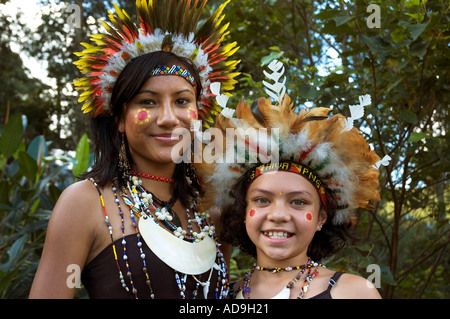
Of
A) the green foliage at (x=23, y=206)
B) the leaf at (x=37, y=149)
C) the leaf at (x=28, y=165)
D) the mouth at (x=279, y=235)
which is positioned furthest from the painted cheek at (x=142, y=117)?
the leaf at (x=37, y=149)

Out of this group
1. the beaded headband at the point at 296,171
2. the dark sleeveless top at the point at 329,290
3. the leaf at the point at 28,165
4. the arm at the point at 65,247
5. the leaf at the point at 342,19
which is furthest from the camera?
the leaf at the point at 28,165

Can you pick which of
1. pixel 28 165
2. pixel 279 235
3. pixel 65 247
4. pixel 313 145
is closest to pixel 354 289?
pixel 279 235

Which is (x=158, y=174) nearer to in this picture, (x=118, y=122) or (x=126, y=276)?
(x=118, y=122)

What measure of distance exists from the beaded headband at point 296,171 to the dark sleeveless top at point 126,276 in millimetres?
567

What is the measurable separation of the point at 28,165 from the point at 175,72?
220 cm

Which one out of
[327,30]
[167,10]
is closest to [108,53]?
[167,10]

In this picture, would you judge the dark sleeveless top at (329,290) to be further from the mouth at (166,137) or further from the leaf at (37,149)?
the leaf at (37,149)

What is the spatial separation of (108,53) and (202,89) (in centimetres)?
51

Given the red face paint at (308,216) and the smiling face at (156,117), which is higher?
the smiling face at (156,117)

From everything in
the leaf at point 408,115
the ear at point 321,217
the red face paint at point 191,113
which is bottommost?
the ear at point 321,217

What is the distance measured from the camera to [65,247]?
72.3 inches

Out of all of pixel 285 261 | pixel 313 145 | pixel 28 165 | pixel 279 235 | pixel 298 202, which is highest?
pixel 28 165

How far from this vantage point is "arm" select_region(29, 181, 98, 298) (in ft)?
5.97

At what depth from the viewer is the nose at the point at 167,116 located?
2.10 m
